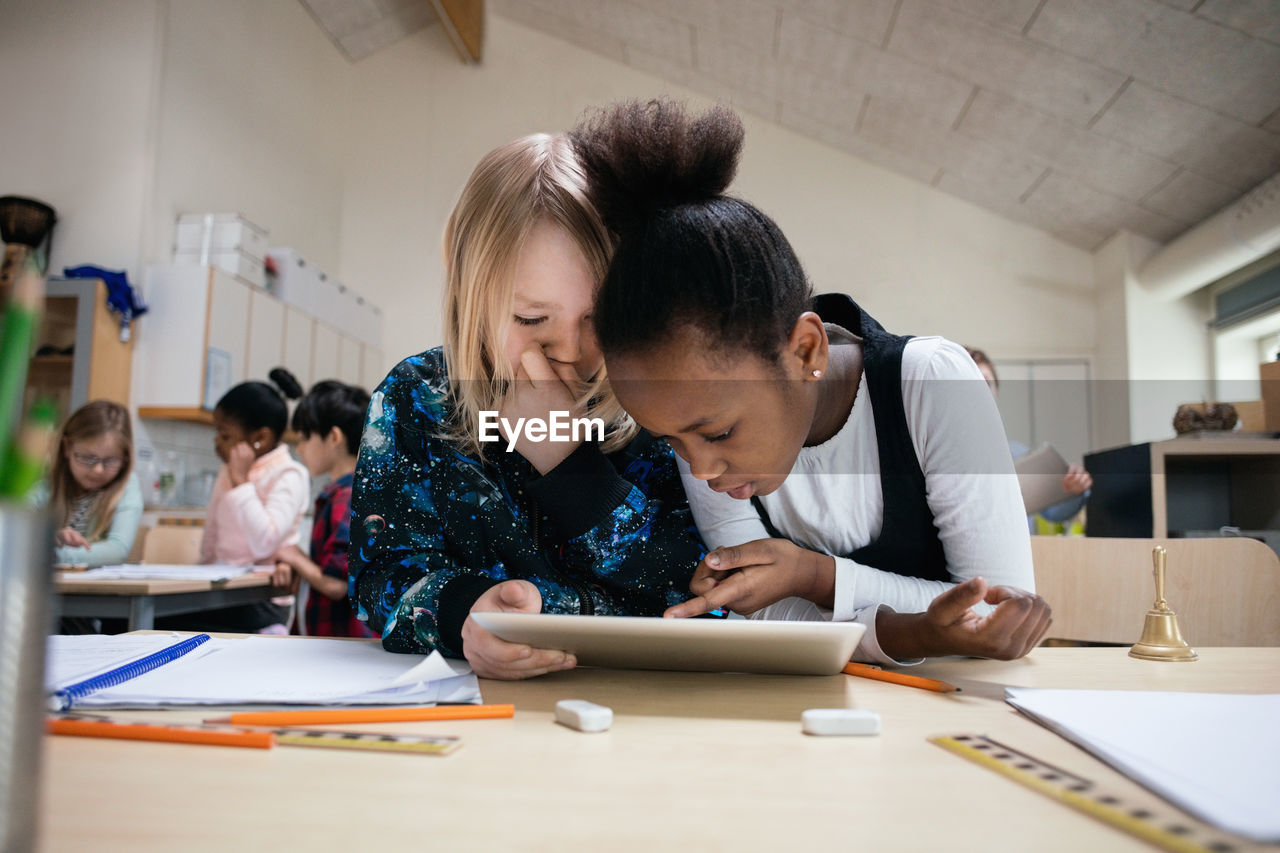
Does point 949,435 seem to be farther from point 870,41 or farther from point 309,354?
point 309,354

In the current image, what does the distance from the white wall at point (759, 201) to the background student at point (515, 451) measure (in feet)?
15.8

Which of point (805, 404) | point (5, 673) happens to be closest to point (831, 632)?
point (805, 404)

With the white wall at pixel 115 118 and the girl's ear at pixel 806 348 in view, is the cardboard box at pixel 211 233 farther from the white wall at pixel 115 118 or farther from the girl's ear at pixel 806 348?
the girl's ear at pixel 806 348

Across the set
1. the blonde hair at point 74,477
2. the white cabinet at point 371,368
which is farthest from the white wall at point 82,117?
the white cabinet at point 371,368

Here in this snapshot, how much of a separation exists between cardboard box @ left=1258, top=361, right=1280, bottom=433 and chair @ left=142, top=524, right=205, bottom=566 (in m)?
3.18

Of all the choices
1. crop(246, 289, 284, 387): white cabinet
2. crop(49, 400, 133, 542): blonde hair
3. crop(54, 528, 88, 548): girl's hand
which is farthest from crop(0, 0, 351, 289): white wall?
crop(54, 528, 88, 548): girl's hand

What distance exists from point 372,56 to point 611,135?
6.10m

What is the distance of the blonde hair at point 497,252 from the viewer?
953 millimetres

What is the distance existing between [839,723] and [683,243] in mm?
452

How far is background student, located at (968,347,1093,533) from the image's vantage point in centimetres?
280

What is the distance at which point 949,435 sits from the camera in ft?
3.10

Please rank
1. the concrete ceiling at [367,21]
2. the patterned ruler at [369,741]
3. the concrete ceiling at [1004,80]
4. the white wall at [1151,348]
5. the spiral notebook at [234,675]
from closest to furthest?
1. the patterned ruler at [369,741]
2. the spiral notebook at [234,675]
3. the concrete ceiling at [1004,80]
4. the white wall at [1151,348]
5. the concrete ceiling at [367,21]

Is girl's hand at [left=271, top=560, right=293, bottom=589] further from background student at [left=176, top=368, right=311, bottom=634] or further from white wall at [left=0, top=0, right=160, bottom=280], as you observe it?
white wall at [left=0, top=0, right=160, bottom=280]

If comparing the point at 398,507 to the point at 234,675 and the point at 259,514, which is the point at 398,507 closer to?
the point at 234,675
